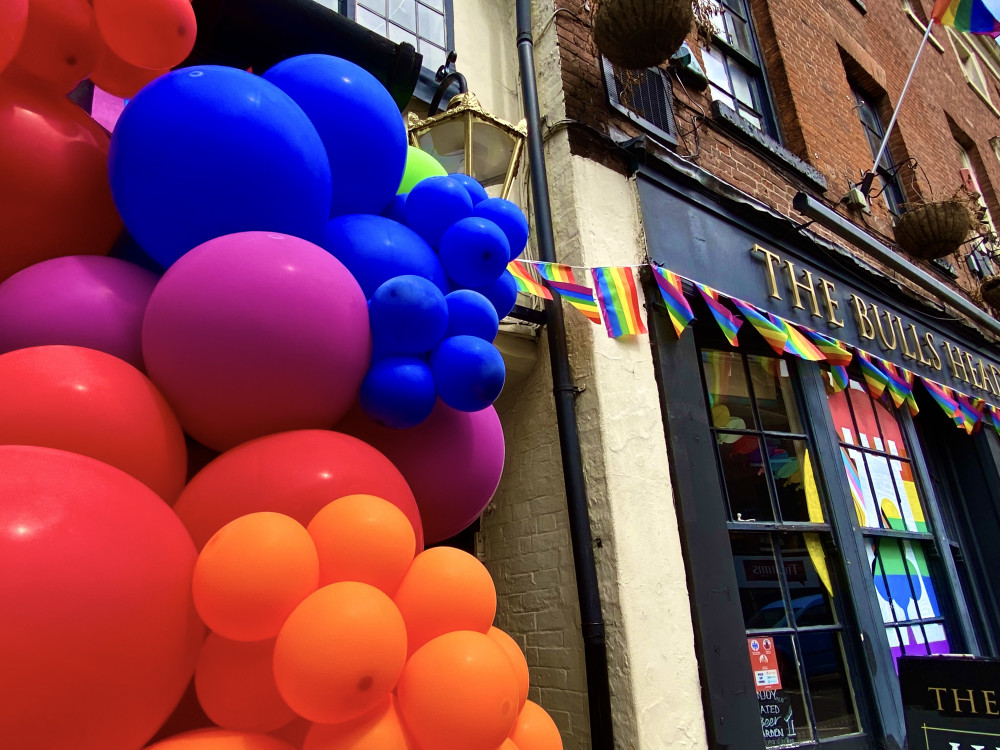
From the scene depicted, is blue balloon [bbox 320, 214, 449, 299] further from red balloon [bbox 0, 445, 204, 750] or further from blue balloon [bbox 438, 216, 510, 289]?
red balloon [bbox 0, 445, 204, 750]

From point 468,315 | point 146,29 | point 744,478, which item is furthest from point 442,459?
point 744,478

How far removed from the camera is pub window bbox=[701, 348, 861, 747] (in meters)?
3.52

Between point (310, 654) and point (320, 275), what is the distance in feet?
2.83

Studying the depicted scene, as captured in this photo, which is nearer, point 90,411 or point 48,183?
point 90,411

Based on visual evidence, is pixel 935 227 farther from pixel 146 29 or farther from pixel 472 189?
pixel 146 29

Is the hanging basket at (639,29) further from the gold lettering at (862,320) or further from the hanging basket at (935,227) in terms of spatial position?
the hanging basket at (935,227)

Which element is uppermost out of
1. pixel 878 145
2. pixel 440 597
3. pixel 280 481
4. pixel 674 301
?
pixel 878 145

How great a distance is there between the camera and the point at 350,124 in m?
1.91

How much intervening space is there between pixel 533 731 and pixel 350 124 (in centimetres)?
172

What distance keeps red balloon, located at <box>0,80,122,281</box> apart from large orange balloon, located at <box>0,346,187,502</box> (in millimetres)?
461

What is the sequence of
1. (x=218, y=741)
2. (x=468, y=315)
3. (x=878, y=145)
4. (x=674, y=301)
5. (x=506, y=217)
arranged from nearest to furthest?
1. (x=218, y=741)
2. (x=468, y=315)
3. (x=506, y=217)
4. (x=674, y=301)
5. (x=878, y=145)

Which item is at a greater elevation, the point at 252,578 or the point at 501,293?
the point at 501,293

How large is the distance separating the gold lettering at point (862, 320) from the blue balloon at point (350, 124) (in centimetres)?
461

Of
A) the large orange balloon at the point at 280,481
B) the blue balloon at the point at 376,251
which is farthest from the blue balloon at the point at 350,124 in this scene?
the large orange balloon at the point at 280,481
